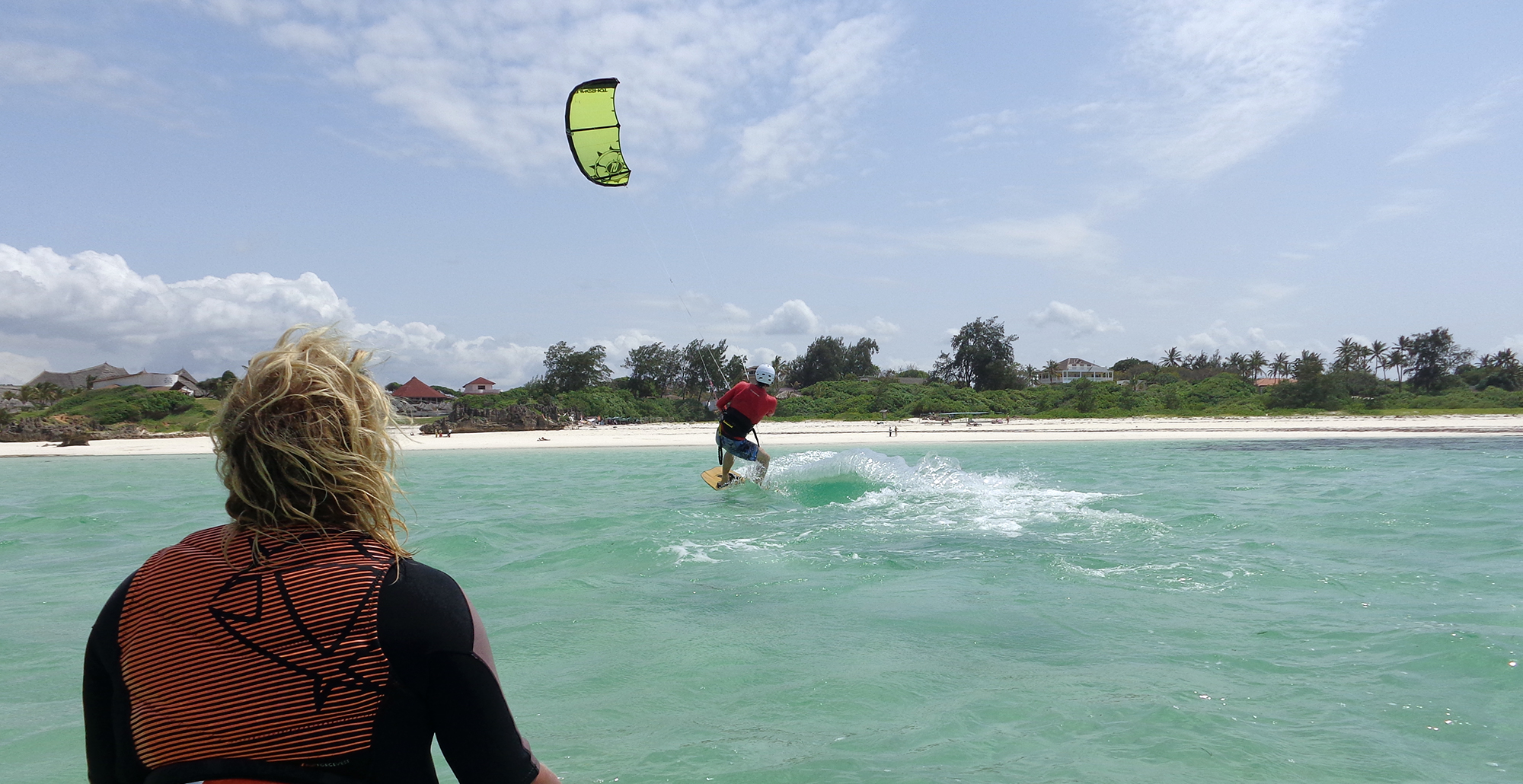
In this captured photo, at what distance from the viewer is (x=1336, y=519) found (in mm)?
10055

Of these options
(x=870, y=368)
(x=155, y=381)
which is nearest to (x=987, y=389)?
(x=870, y=368)

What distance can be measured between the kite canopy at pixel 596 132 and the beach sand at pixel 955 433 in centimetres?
1901

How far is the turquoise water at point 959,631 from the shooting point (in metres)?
3.79

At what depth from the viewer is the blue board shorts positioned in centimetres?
1257

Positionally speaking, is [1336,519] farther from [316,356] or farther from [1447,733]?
[316,356]

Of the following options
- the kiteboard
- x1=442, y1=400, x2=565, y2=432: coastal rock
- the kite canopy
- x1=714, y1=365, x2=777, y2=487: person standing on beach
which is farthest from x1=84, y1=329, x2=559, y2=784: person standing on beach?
x1=442, y1=400, x2=565, y2=432: coastal rock

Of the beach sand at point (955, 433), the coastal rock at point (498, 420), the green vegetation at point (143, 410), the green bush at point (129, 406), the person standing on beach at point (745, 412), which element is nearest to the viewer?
the person standing on beach at point (745, 412)

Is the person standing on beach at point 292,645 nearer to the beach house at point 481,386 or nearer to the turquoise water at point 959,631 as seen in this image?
the turquoise water at point 959,631

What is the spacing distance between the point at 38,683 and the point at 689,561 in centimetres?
465

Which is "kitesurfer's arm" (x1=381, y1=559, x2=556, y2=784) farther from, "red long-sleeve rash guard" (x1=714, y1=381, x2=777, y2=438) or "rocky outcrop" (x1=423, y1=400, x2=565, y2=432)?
"rocky outcrop" (x1=423, y1=400, x2=565, y2=432)

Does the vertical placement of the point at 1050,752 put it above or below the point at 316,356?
below

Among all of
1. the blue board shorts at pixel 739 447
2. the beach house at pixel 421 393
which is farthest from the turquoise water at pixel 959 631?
the beach house at pixel 421 393

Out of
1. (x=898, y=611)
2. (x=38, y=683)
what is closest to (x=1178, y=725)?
(x=898, y=611)

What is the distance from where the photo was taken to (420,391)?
55812mm
